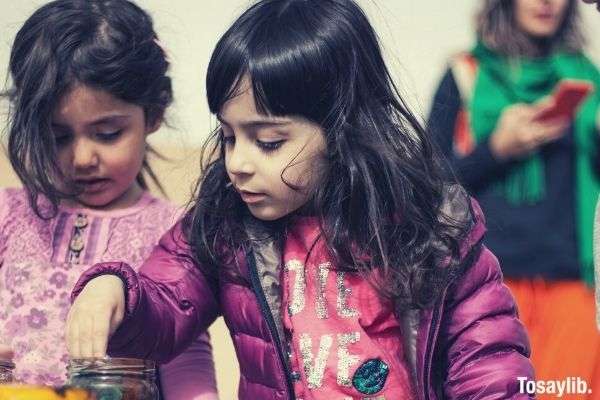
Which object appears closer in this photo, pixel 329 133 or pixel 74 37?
pixel 329 133

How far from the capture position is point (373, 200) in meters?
1.88

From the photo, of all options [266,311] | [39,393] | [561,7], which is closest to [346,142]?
Result: [266,311]

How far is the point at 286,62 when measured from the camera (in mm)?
1831

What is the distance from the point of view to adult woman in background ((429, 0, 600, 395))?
2408 mm

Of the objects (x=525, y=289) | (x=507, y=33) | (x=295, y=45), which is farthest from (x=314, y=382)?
(x=507, y=33)

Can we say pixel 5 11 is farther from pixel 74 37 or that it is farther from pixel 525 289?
pixel 525 289

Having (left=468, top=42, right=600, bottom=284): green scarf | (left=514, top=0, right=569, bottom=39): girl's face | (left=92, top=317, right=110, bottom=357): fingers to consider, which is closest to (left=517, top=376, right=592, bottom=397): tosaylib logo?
(left=468, top=42, right=600, bottom=284): green scarf

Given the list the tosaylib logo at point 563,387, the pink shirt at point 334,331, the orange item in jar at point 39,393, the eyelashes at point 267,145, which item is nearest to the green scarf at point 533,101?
the tosaylib logo at point 563,387

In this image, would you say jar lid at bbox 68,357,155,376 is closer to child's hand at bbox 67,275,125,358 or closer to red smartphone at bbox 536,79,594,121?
child's hand at bbox 67,275,125,358

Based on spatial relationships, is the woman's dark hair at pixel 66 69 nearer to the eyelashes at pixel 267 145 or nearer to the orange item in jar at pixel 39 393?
the eyelashes at pixel 267 145

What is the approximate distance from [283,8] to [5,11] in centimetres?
105

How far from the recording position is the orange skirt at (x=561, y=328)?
241 cm

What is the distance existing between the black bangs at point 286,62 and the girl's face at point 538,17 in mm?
744

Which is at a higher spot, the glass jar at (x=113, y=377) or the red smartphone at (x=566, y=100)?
the red smartphone at (x=566, y=100)
